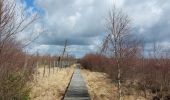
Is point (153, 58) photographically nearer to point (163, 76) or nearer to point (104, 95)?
point (163, 76)

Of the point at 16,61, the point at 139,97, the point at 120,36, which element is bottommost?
the point at 139,97

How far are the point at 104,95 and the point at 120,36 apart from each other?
20.6ft

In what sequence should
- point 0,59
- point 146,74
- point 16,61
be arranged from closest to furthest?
point 0,59 → point 16,61 → point 146,74

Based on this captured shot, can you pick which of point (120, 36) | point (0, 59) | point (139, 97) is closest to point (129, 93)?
point (139, 97)

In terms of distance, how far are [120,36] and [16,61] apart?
812 cm

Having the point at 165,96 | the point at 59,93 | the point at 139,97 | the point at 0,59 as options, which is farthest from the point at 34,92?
the point at 0,59

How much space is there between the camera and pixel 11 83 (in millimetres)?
9750

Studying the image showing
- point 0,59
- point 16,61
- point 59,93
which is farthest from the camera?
point 59,93

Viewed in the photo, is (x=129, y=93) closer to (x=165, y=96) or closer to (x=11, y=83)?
(x=165, y=96)

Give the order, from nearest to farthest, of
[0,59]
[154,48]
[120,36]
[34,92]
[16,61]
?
[0,59]
[16,61]
[120,36]
[34,92]
[154,48]

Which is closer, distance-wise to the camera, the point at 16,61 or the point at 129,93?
the point at 16,61

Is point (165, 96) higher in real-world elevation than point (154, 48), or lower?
lower

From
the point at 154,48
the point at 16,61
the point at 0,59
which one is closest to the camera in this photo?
the point at 0,59

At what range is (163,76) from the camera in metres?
23.2
